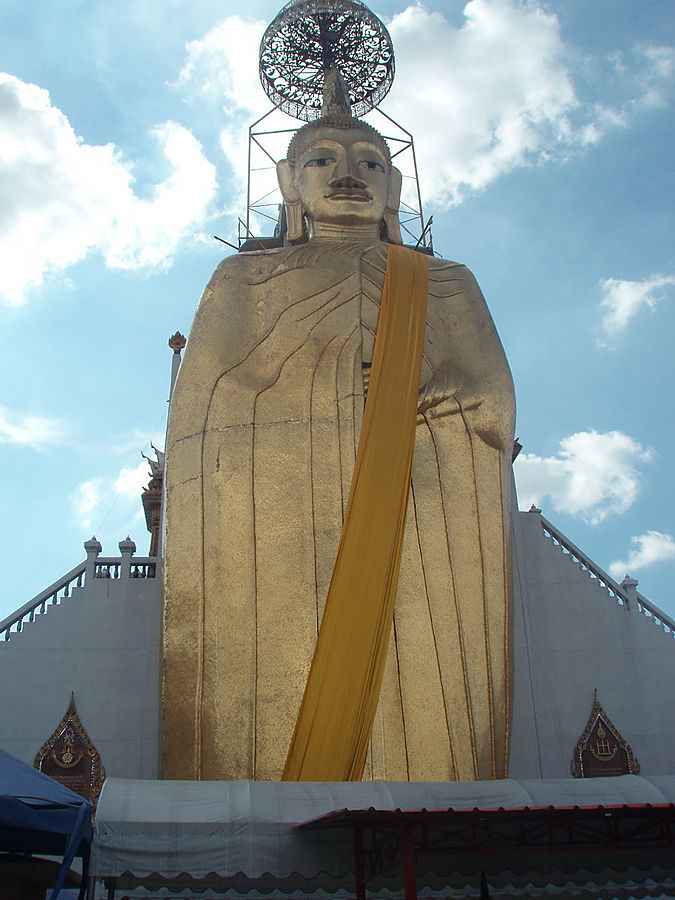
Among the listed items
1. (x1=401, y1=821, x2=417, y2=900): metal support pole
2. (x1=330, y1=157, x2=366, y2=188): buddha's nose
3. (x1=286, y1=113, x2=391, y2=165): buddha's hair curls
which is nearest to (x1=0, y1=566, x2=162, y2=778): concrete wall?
(x1=330, y1=157, x2=366, y2=188): buddha's nose

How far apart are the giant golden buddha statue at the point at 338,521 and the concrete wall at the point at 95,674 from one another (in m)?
1.79

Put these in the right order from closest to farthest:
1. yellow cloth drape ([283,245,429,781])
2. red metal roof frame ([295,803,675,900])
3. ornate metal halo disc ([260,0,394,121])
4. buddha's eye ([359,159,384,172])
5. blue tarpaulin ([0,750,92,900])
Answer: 1. blue tarpaulin ([0,750,92,900])
2. red metal roof frame ([295,803,675,900])
3. yellow cloth drape ([283,245,429,781])
4. buddha's eye ([359,159,384,172])
5. ornate metal halo disc ([260,0,394,121])

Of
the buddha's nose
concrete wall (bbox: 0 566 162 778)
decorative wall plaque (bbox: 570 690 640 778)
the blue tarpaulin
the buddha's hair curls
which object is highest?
the buddha's hair curls

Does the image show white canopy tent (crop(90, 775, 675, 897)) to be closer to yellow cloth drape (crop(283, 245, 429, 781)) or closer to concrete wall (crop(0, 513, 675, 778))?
yellow cloth drape (crop(283, 245, 429, 781))

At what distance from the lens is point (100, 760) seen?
7039 millimetres

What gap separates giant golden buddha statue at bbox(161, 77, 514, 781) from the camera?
5414 millimetres

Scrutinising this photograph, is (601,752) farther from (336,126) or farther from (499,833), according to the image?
(336,126)

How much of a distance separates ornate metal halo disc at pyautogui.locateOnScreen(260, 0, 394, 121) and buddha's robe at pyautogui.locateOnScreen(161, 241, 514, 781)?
398 centimetres

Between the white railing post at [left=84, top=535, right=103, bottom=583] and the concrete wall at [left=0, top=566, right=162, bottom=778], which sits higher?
the white railing post at [left=84, top=535, right=103, bottom=583]

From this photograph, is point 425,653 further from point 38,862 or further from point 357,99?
point 357,99

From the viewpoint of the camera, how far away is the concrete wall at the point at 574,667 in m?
7.59

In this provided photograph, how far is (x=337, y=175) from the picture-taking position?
23.2 ft

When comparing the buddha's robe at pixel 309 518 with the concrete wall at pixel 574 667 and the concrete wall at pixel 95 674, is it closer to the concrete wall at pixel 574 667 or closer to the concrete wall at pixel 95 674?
the concrete wall at pixel 95 674

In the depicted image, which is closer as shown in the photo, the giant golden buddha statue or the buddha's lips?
the giant golden buddha statue
